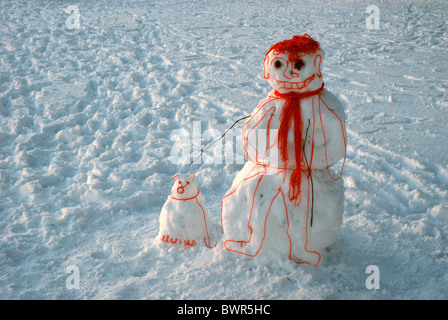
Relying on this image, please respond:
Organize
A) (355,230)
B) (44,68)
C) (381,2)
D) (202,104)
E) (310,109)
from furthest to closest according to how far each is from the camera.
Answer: (381,2) → (44,68) → (202,104) → (355,230) → (310,109)

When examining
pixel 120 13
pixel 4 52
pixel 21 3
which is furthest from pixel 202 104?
pixel 21 3

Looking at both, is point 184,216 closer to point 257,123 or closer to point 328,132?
point 257,123

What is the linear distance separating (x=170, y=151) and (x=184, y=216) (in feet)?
4.50

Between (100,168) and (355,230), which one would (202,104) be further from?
(355,230)

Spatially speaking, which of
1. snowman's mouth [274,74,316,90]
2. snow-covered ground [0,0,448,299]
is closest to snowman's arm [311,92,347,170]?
snowman's mouth [274,74,316,90]

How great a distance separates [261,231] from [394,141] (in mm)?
2065

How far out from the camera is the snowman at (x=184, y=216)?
7.59 feet

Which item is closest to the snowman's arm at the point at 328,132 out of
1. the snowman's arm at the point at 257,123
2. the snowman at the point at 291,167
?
the snowman at the point at 291,167

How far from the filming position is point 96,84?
5145mm

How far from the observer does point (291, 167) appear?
6.74 ft

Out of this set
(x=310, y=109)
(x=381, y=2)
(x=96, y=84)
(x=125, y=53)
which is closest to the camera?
(x=310, y=109)

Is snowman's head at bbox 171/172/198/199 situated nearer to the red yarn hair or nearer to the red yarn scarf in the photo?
the red yarn scarf

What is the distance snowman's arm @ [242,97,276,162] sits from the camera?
6.44ft

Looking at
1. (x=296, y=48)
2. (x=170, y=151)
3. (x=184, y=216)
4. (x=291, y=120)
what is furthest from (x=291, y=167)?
(x=170, y=151)
